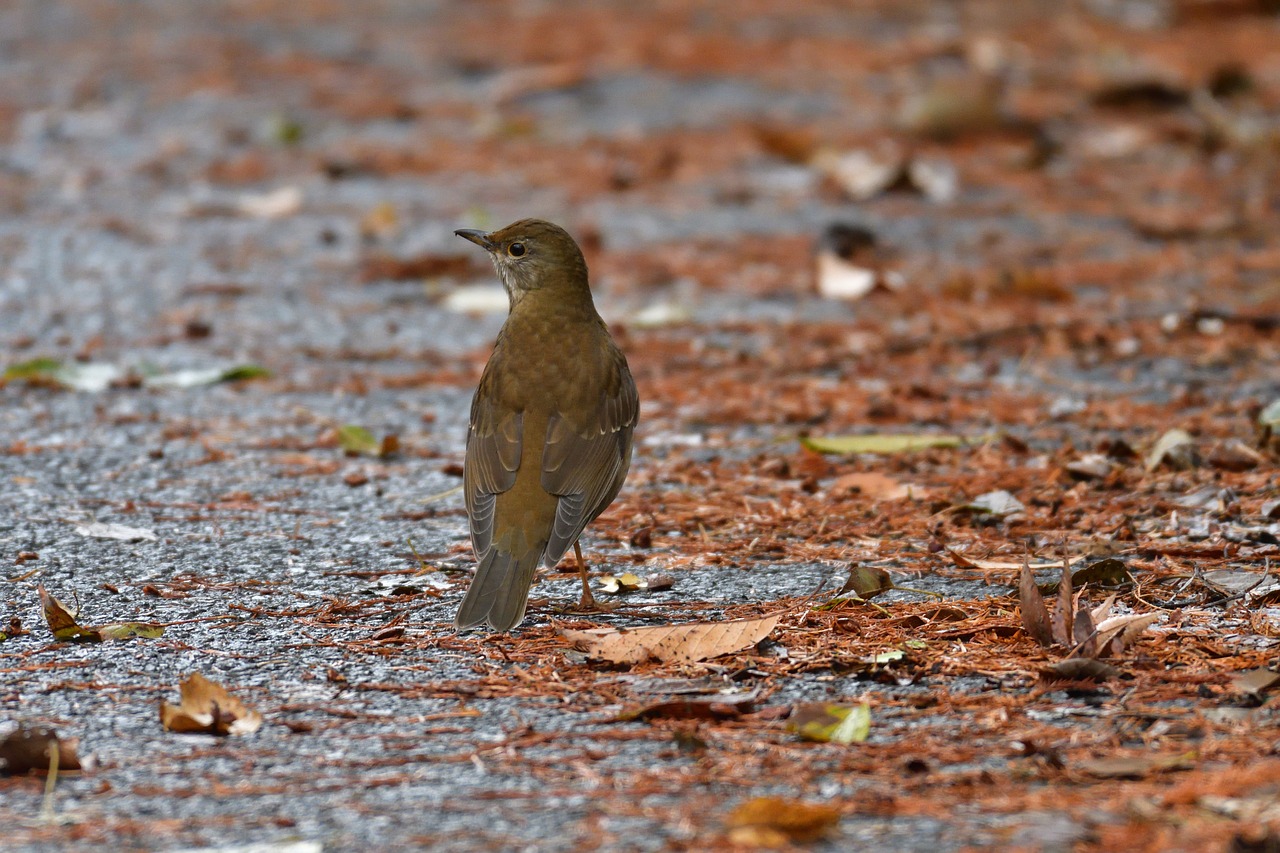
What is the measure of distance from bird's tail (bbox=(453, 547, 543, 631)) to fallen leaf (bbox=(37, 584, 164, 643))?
33.9 inches

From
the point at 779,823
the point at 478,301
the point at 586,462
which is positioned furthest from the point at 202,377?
the point at 779,823

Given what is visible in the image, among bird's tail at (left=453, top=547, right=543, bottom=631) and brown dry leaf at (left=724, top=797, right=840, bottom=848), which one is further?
bird's tail at (left=453, top=547, right=543, bottom=631)

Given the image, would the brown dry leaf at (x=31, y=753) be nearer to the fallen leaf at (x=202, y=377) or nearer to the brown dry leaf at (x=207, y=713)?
the brown dry leaf at (x=207, y=713)

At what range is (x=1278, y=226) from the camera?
10.1 m

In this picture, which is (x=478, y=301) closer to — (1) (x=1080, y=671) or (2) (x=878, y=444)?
(2) (x=878, y=444)

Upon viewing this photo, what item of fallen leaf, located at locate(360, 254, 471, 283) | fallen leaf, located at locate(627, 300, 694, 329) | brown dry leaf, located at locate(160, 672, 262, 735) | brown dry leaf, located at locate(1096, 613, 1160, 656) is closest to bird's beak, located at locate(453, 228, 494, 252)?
fallen leaf, located at locate(627, 300, 694, 329)

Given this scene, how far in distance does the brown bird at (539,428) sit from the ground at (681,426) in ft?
0.66

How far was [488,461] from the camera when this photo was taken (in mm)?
5207

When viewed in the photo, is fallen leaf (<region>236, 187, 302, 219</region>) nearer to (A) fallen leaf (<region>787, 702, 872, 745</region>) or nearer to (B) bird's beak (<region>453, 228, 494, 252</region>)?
(B) bird's beak (<region>453, 228, 494, 252</region>)

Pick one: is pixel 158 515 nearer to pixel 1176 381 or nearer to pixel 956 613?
pixel 956 613

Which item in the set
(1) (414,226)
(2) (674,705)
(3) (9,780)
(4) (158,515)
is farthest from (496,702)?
(1) (414,226)

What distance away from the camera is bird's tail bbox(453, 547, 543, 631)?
15.0 feet

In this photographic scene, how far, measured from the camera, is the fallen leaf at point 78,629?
4531mm

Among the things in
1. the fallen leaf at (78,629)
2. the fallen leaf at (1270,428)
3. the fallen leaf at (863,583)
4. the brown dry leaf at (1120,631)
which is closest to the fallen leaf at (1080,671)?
the brown dry leaf at (1120,631)
